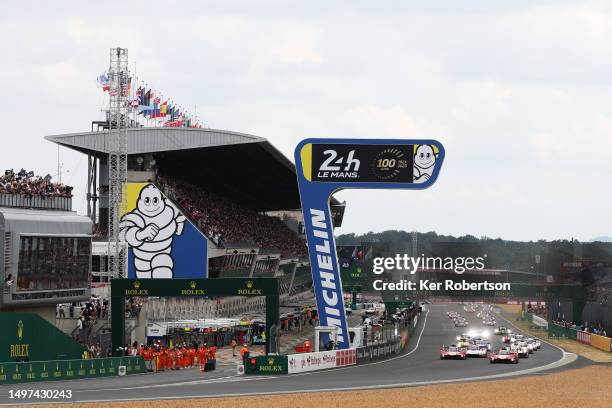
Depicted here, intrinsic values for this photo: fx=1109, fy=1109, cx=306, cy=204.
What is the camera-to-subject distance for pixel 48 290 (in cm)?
5431

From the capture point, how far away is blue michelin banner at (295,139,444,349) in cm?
5666

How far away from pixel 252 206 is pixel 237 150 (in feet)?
128

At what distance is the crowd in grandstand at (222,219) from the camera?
81.3 m

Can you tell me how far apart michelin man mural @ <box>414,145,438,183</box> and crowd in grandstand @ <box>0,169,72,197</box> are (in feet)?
59.1

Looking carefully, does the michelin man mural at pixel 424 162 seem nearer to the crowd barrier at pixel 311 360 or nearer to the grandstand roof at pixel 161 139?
the crowd barrier at pixel 311 360

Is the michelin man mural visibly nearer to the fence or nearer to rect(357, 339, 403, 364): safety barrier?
rect(357, 339, 403, 364): safety barrier

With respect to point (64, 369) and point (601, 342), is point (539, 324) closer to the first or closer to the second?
point (601, 342)

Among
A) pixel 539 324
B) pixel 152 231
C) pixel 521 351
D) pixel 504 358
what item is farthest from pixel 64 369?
pixel 539 324

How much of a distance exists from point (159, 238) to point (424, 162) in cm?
2863

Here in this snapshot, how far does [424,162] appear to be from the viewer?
186 feet

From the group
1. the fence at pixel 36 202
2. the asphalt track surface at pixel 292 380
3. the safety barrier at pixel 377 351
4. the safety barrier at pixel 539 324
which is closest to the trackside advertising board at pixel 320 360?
the asphalt track surface at pixel 292 380

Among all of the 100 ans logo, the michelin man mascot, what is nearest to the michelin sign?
the michelin man mascot

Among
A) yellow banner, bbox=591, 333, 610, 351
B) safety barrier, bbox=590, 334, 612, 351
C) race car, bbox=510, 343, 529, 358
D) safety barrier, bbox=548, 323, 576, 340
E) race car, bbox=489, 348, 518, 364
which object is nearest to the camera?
race car, bbox=489, 348, 518, 364

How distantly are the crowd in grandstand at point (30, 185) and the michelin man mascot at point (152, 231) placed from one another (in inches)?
836
